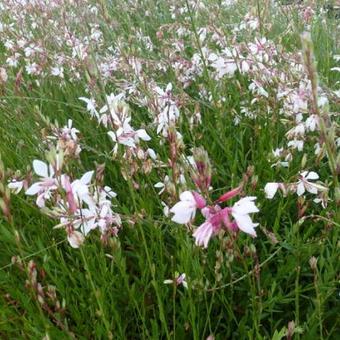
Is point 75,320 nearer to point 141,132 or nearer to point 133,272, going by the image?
point 133,272

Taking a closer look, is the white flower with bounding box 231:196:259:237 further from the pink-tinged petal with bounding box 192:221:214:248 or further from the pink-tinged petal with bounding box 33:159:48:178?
the pink-tinged petal with bounding box 33:159:48:178

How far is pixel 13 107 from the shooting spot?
7.50 ft

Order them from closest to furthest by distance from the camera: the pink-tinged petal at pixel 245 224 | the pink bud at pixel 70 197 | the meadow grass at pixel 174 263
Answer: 1. the pink-tinged petal at pixel 245 224
2. the pink bud at pixel 70 197
3. the meadow grass at pixel 174 263

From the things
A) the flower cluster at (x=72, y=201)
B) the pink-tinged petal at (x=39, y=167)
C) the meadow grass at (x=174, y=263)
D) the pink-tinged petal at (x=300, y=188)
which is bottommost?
the meadow grass at (x=174, y=263)

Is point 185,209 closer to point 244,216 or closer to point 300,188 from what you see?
point 244,216

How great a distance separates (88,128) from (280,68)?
1005 mm

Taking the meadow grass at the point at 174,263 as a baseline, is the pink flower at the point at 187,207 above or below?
above

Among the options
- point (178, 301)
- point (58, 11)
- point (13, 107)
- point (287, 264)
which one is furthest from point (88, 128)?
point (58, 11)

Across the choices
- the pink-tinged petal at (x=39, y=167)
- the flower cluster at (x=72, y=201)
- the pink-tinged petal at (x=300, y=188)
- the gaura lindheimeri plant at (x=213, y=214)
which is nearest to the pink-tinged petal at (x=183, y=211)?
the gaura lindheimeri plant at (x=213, y=214)

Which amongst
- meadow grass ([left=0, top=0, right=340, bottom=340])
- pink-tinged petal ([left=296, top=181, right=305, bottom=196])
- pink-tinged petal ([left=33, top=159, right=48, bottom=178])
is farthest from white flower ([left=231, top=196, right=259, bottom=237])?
pink-tinged petal ([left=296, top=181, right=305, bottom=196])

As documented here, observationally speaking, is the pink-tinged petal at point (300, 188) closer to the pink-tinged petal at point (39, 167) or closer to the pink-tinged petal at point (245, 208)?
the pink-tinged petal at point (245, 208)

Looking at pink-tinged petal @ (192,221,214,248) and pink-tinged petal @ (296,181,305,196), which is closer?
pink-tinged petal @ (192,221,214,248)

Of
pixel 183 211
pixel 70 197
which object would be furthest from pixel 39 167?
pixel 183 211

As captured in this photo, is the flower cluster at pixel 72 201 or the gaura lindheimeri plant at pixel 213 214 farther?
the flower cluster at pixel 72 201
